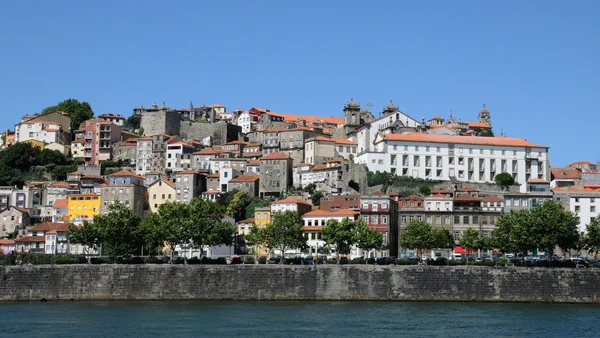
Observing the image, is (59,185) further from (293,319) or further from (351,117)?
(293,319)

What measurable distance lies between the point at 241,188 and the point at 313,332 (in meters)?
66.8

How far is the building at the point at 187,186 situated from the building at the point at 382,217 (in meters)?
30.5

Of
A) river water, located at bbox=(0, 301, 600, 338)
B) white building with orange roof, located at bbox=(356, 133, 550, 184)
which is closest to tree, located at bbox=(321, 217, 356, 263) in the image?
river water, located at bbox=(0, 301, 600, 338)

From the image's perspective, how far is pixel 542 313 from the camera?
194ft

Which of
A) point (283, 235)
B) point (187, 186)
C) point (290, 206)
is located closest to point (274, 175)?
point (187, 186)

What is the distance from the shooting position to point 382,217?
301ft

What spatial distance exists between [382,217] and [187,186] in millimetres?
33728

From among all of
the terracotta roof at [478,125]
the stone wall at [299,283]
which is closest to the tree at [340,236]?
the stone wall at [299,283]

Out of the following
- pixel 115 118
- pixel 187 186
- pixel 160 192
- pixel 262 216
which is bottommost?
pixel 262 216

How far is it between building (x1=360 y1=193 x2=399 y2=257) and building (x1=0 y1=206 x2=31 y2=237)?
151 ft

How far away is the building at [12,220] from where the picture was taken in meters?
112

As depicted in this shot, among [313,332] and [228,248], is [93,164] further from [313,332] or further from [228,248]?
[313,332]

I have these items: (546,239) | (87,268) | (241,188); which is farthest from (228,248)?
(546,239)

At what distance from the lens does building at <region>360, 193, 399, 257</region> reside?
3587 inches
